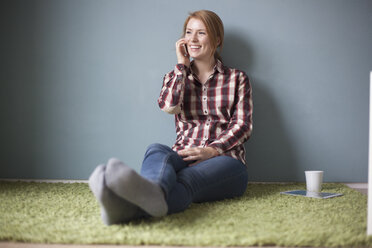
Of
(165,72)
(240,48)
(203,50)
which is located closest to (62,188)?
(165,72)

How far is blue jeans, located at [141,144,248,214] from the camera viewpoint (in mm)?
988

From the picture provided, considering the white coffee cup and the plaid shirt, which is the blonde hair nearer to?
the plaid shirt

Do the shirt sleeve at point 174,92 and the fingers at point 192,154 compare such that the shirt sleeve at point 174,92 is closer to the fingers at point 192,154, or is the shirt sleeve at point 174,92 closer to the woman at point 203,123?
the woman at point 203,123

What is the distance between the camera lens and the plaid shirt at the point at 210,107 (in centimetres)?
153

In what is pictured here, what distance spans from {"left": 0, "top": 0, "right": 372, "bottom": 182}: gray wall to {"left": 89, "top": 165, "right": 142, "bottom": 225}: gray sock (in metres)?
0.93

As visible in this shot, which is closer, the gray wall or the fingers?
the fingers

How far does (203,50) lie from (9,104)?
1.07 m

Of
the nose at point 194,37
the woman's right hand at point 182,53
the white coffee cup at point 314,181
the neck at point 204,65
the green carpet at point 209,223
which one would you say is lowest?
the white coffee cup at point 314,181

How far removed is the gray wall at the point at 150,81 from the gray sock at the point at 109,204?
93cm

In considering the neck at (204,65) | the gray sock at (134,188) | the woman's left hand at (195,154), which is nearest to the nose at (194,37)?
the neck at (204,65)

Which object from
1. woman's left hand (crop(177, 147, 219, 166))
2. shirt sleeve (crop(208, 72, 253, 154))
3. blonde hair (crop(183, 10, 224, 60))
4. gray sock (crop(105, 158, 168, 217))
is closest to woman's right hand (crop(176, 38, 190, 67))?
blonde hair (crop(183, 10, 224, 60))

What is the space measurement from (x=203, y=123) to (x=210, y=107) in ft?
0.26

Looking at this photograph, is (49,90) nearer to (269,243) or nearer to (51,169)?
(51,169)

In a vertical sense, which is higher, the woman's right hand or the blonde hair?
the blonde hair
